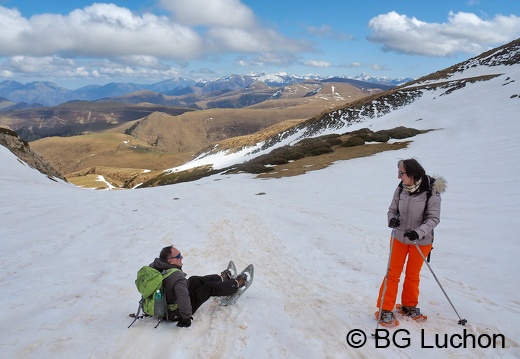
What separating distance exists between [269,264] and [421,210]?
5.63 m

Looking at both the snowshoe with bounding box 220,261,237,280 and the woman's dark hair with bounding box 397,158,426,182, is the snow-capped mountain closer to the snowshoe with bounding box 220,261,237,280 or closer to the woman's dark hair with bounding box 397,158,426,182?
the woman's dark hair with bounding box 397,158,426,182

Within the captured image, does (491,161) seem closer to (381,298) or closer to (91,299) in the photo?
(381,298)

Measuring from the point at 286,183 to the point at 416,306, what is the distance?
19708 mm

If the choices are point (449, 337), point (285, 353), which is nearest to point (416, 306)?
point (449, 337)

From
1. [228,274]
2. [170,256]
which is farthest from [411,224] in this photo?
[170,256]

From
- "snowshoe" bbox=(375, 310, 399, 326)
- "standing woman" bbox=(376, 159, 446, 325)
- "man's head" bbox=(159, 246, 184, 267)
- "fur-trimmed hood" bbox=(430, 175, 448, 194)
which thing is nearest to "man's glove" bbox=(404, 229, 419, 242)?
"standing woman" bbox=(376, 159, 446, 325)

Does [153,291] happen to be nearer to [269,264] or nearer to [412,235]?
[269,264]

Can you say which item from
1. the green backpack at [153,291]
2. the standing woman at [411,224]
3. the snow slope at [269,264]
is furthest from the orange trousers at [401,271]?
the green backpack at [153,291]

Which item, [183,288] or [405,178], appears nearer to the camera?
[405,178]

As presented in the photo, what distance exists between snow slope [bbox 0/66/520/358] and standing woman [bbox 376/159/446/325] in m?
0.54

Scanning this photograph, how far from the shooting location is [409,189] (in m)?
6.20

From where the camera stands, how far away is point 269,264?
1055cm

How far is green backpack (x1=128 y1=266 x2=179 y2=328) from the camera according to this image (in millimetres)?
6507

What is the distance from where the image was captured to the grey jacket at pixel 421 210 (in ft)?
19.5
